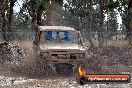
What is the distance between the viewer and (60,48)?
13828mm

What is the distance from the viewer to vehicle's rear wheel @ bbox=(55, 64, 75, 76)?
47.8 feet

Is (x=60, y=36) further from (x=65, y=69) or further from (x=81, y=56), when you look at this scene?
(x=81, y=56)

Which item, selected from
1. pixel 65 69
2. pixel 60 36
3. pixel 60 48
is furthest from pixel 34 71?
pixel 60 36

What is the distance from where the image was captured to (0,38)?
28953mm

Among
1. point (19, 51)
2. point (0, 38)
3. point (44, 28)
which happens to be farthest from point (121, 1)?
point (44, 28)

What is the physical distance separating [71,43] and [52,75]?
1.55 meters

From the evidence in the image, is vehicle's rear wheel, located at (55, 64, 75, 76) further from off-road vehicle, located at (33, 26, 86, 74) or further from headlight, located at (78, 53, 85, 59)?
headlight, located at (78, 53, 85, 59)

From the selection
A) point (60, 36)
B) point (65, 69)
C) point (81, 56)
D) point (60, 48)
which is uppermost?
point (60, 36)

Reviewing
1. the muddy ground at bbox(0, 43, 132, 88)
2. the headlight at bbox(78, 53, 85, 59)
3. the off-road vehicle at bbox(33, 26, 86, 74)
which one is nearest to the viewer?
the muddy ground at bbox(0, 43, 132, 88)

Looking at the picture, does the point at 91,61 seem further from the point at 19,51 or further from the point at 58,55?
the point at 19,51

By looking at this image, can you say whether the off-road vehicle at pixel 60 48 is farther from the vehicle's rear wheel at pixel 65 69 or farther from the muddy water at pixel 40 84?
the muddy water at pixel 40 84

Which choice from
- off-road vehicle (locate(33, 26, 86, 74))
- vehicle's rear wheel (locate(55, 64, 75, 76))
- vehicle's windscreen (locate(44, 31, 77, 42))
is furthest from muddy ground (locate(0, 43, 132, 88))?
vehicle's windscreen (locate(44, 31, 77, 42))

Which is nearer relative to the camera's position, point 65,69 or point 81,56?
point 81,56

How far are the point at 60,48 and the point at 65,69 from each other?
56.5 inches
